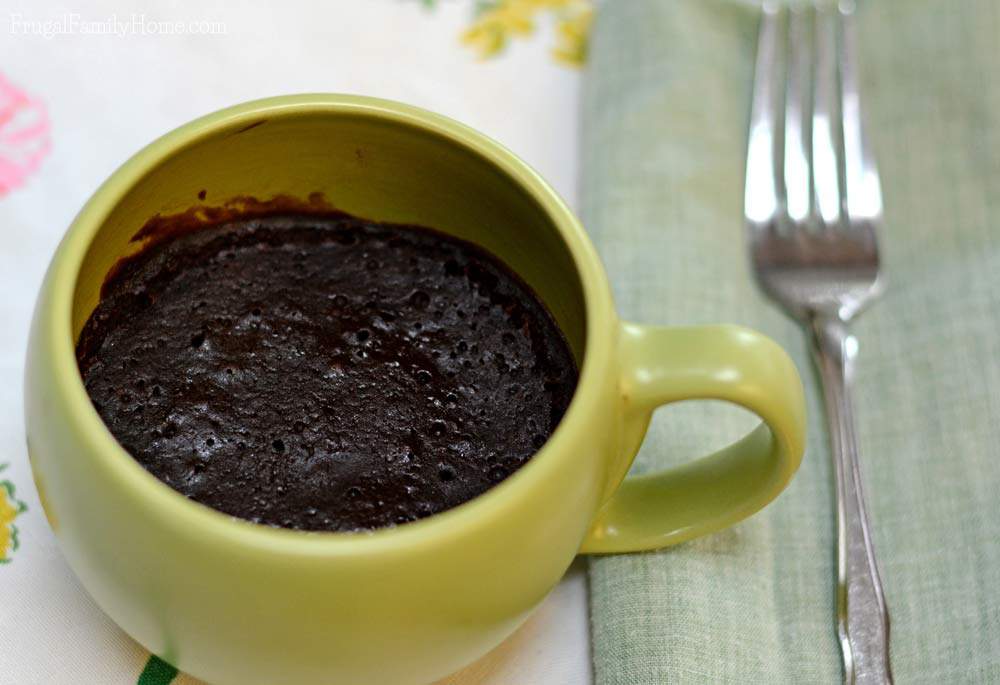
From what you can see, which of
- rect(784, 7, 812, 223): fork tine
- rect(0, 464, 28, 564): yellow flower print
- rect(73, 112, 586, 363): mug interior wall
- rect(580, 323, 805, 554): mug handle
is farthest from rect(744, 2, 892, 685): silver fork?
rect(0, 464, 28, 564): yellow flower print

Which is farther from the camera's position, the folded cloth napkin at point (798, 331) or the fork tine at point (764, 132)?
the fork tine at point (764, 132)

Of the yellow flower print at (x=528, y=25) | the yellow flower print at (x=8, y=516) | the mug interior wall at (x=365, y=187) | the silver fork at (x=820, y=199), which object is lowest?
the yellow flower print at (x=8, y=516)

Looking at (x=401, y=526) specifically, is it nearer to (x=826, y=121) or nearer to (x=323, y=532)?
(x=323, y=532)

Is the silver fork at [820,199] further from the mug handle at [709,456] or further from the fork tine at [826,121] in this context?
the mug handle at [709,456]

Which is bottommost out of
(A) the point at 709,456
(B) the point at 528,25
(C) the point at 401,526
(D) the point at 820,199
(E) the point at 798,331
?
(C) the point at 401,526

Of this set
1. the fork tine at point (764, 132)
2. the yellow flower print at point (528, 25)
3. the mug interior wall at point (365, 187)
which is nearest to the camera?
the mug interior wall at point (365, 187)

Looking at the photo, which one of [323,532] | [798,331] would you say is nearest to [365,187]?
[323,532]

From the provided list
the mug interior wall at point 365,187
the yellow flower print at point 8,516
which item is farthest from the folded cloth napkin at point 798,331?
the yellow flower print at point 8,516

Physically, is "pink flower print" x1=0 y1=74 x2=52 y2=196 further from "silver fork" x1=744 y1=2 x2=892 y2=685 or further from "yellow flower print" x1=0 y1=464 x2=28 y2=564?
"silver fork" x1=744 y1=2 x2=892 y2=685
